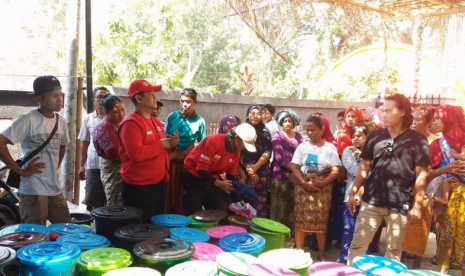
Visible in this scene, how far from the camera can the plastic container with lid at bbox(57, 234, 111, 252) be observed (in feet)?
8.78

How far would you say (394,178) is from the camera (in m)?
3.42

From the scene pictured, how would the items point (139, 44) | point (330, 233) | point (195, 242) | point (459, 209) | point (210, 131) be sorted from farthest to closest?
point (139, 44) → point (210, 131) → point (330, 233) → point (459, 209) → point (195, 242)

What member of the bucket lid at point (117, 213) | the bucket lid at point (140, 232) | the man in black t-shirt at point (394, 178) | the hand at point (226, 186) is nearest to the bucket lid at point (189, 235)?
the bucket lid at point (140, 232)

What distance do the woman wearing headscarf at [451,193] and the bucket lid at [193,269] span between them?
2835 millimetres

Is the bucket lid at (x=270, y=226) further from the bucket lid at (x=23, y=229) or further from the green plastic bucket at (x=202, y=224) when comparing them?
the bucket lid at (x=23, y=229)

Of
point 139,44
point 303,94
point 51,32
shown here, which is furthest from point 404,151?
point 51,32

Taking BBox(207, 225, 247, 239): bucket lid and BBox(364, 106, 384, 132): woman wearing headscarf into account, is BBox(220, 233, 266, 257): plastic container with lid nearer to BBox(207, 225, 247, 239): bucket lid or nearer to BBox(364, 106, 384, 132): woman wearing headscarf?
BBox(207, 225, 247, 239): bucket lid

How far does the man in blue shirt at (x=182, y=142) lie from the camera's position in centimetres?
509

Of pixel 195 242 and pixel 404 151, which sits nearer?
pixel 195 242

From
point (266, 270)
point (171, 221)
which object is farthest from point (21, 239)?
point (266, 270)

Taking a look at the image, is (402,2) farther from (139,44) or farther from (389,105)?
(139,44)

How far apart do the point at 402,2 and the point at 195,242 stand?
20.0 ft

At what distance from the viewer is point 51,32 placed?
2848 centimetres

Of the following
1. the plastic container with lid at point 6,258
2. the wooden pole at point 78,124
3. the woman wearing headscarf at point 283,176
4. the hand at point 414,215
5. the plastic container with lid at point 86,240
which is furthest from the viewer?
the woman wearing headscarf at point 283,176
